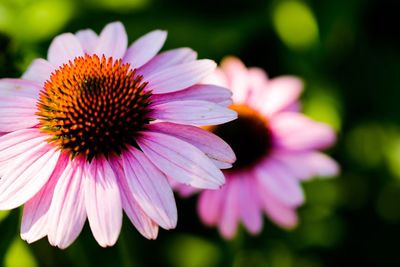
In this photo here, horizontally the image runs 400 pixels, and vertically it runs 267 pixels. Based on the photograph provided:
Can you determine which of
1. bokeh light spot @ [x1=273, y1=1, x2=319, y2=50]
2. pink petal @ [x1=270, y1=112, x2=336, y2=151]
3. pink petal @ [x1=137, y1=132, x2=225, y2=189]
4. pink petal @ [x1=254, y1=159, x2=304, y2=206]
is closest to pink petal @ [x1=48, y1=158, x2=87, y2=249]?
pink petal @ [x1=137, y1=132, x2=225, y2=189]

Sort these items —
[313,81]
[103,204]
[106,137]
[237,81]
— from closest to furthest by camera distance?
[103,204]
[106,137]
[237,81]
[313,81]

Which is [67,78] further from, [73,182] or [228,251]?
[228,251]

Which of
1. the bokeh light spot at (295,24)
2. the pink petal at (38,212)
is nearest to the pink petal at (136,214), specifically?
the pink petal at (38,212)

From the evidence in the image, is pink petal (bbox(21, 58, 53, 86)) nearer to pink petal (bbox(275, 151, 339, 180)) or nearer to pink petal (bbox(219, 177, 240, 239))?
pink petal (bbox(219, 177, 240, 239))

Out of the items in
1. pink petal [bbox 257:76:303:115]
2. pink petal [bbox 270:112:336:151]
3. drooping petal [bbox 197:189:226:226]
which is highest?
pink petal [bbox 257:76:303:115]

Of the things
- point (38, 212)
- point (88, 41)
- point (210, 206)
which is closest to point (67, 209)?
point (38, 212)

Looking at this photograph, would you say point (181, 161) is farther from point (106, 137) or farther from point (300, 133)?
point (300, 133)

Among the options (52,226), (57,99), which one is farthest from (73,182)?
(57,99)
